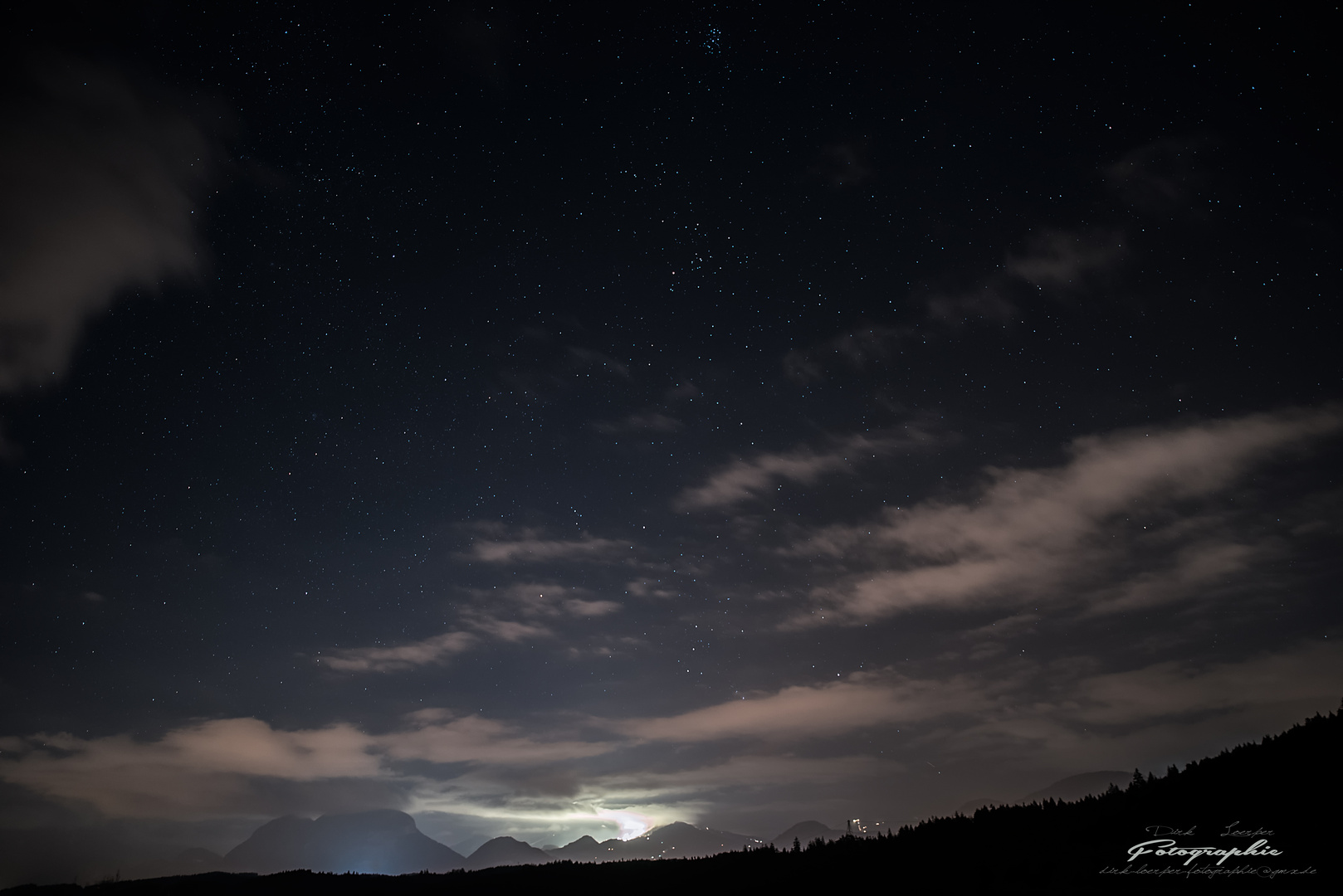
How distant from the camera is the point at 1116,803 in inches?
682

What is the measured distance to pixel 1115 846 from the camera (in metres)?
14.5

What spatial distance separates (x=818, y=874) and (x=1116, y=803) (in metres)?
7.90

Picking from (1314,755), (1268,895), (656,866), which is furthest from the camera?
(656,866)

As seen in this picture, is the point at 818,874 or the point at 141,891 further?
the point at 141,891

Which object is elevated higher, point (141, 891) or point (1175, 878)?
point (1175, 878)

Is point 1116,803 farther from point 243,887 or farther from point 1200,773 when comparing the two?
point 243,887

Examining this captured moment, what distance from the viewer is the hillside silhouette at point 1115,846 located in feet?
40.3

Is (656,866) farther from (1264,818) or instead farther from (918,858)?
(1264,818)

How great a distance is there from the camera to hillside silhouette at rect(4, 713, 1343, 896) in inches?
484

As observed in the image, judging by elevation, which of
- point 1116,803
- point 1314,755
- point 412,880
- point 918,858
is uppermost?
point 1314,755

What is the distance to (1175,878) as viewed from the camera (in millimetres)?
12477

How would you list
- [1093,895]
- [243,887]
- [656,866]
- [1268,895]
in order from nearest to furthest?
1. [1268,895]
2. [1093,895]
3. [656,866]
4. [243,887]

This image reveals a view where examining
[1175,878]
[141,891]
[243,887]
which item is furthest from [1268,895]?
[141,891]

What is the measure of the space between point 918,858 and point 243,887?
85.4ft
